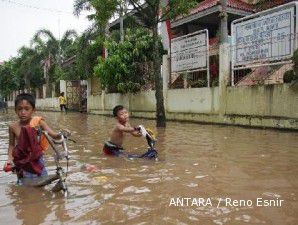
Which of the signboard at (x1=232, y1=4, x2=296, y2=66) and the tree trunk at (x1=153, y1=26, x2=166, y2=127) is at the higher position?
the signboard at (x1=232, y1=4, x2=296, y2=66)

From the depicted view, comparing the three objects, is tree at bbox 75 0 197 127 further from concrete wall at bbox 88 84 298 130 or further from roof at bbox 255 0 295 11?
roof at bbox 255 0 295 11

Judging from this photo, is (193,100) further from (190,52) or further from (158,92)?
(158,92)

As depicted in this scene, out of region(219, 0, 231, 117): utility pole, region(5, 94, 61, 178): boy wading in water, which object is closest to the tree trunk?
region(219, 0, 231, 117): utility pole

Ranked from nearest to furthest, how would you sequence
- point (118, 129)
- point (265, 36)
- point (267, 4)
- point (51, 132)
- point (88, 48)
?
point (51, 132) → point (118, 129) → point (265, 36) → point (267, 4) → point (88, 48)

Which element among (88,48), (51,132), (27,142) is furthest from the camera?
(88,48)

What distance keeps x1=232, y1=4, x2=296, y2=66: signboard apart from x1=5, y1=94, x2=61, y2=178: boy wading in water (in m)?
8.58

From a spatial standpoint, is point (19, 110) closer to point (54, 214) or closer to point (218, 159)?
point (54, 214)

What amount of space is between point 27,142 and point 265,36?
9.53 metres

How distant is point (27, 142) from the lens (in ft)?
15.2

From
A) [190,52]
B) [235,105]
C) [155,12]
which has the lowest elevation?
[235,105]

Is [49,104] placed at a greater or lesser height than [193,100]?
lesser

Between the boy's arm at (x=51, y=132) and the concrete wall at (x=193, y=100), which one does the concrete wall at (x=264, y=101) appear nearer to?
the concrete wall at (x=193, y=100)

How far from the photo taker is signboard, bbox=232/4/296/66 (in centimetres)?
1153

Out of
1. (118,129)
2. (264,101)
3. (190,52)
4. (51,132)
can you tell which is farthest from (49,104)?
(51,132)
